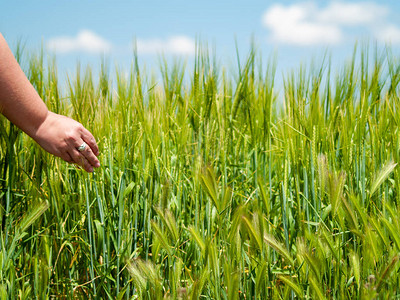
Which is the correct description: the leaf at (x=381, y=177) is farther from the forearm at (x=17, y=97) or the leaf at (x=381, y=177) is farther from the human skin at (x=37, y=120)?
the forearm at (x=17, y=97)

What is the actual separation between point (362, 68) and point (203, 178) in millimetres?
921

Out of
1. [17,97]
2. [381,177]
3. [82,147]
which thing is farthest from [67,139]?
[381,177]

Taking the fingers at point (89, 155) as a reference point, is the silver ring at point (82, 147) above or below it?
above

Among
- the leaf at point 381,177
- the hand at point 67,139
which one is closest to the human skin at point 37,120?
the hand at point 67,139

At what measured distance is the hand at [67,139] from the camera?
1.03 metres

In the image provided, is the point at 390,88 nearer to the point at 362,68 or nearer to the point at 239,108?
the point at 362,68

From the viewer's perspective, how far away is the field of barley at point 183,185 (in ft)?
3.39

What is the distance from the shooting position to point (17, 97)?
104 cm

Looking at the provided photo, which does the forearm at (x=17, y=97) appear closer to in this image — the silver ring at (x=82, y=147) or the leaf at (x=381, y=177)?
the silver ring at (x=82, y=147)

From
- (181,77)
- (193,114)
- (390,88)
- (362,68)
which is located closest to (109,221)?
(193,114)

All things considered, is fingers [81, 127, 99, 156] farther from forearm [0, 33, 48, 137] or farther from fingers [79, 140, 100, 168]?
forearm [0, 33, 48, 137]

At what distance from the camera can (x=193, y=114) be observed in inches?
Result: 60.5

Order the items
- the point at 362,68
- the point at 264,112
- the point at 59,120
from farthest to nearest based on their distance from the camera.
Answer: the point at 362,68 → the point at 264,112 → the point at 59,120

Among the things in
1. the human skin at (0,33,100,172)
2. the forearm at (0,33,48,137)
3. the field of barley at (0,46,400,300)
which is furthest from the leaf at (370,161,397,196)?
the forearm at (0,33,48,137)
